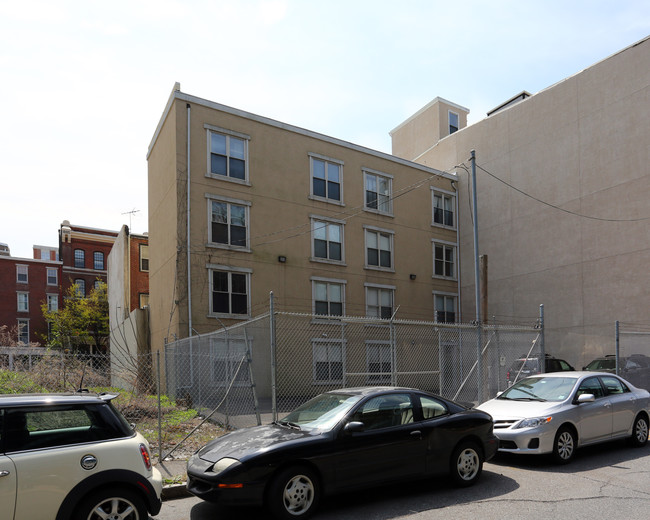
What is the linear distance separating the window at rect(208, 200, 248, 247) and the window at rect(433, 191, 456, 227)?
11160mm

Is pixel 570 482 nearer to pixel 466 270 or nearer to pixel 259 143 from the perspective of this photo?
pixel 259 143

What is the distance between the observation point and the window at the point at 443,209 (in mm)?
28375

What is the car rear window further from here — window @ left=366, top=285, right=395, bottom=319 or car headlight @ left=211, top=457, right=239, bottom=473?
window @ left=366, top=285, right=395, bottom=319

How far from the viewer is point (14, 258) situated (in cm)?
4962

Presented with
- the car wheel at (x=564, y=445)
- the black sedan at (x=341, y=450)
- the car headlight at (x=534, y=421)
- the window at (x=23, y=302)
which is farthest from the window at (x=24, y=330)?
the car wheel at (x=564, y=445)

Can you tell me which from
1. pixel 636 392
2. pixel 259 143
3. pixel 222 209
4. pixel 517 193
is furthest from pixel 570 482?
pixel 517 193

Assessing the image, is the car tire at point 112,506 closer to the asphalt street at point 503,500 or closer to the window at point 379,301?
the asphalt street at point 503,500

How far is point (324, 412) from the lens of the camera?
268 inches

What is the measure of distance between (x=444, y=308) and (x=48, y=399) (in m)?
24.7

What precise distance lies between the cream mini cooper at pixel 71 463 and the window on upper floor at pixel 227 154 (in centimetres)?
1645

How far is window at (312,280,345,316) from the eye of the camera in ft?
76.3

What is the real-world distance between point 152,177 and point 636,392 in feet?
68.9

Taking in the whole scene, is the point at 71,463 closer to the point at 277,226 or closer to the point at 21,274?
the point at 277,226

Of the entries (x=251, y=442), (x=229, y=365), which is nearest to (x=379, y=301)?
(x=229, y=365)
